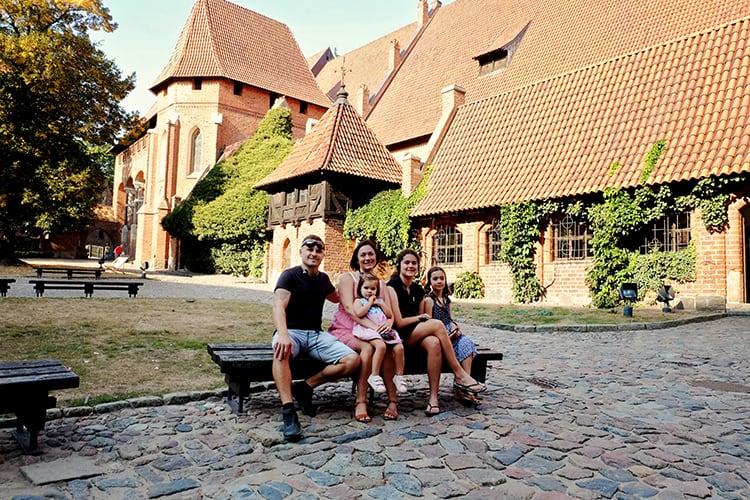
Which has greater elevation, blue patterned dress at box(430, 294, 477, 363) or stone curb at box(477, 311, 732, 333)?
blue patterned dress at box(430, 294, 477, 363)

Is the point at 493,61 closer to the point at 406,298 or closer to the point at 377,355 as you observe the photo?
the point at 406,298

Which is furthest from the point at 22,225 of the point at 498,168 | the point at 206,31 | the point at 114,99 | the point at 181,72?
the point at 498,168

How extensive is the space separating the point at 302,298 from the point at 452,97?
65.5 ft

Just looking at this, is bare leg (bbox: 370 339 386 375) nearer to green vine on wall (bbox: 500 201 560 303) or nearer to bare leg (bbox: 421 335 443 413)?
bare leg (bbox: 421 335 443 413)

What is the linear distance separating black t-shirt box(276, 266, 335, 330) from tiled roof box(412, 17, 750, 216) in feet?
39.6

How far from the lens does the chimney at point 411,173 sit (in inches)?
843

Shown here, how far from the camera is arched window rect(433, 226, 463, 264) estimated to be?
1970 cm

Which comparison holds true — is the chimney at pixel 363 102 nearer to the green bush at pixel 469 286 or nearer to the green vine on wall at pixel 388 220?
the green vine on wall at pixel 388 220

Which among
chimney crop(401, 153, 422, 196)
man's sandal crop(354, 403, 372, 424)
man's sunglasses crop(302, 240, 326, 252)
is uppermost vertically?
chimney crop(401, 153, 422, 196)

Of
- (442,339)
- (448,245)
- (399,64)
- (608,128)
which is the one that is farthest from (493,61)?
(442,339)

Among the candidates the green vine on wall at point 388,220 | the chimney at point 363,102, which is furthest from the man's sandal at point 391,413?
the chimney at point 363,102

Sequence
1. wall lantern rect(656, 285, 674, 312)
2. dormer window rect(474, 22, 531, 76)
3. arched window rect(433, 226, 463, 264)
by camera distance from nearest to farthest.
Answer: wall lantern rect(656, 285, 674, 312), arched window rect(433, 226, 463, 264), dormer window rect(474, 22, 531, 76)

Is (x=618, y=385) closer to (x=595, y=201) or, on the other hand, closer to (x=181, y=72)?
(x=595, y=201)

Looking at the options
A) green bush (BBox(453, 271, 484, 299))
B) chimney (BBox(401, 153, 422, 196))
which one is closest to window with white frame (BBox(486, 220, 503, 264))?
green bush (BBox(453, 271, 484, 299))
